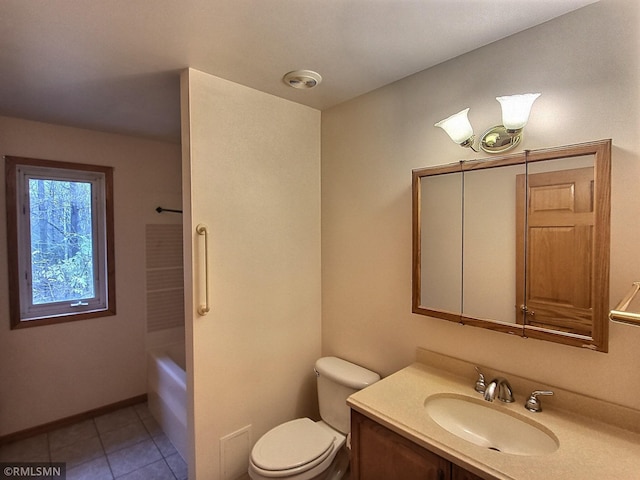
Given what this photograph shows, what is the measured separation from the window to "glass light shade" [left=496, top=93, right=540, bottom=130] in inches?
115

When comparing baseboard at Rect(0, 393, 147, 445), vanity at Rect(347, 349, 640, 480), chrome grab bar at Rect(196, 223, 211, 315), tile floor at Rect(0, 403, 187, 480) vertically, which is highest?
chrome grab bar at Rect(196, 223, 211, 315)

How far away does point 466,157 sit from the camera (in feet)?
5.10

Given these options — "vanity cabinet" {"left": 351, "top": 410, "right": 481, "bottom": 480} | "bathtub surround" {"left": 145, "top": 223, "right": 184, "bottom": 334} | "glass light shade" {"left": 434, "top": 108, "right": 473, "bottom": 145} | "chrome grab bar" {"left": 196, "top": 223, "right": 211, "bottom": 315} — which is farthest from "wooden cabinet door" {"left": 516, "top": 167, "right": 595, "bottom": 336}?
"bathtub surround" {"left": 145, "top": 223, "right": 184, "bottom": 334}

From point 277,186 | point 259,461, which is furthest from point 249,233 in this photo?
point 259,461

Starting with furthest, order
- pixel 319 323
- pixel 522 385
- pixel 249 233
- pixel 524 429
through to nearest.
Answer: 1. pixel 319 323
2. pixel 249 233
3. pixel 522 385
4. pixel 524 429

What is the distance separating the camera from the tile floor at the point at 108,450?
2139 millimetres

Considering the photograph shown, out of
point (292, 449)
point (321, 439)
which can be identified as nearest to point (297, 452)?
point (292, 449)

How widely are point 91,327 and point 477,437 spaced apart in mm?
2906

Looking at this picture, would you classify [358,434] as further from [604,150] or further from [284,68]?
[284,68]

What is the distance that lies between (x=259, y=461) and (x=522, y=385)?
1259 mm

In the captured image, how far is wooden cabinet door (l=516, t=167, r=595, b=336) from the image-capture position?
3.97ft

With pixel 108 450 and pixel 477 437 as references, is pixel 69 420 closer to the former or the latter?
pixel 108 450

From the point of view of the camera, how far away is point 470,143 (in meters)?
1.51

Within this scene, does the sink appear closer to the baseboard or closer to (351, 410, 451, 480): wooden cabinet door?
(351, 410, 451, 480): wooden cabinet door
